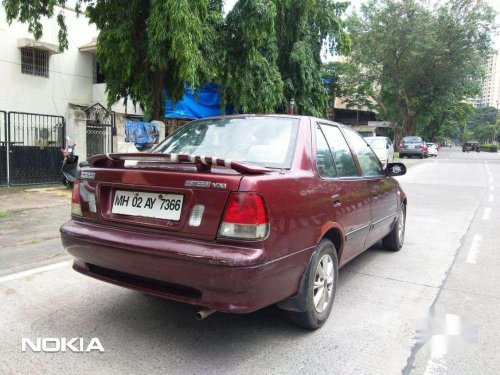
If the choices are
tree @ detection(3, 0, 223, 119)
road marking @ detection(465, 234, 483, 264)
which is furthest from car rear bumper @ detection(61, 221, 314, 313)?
tree @ detection(3, 0, 223, 119)

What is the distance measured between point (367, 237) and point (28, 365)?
316 cm

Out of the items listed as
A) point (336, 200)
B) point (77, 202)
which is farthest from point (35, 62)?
point (336, 200)

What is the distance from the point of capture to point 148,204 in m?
3.11

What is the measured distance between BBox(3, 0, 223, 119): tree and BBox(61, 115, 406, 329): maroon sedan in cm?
638

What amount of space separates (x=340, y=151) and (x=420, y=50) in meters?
35.5

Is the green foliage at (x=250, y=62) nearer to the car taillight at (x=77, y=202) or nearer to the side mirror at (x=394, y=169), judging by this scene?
the side mirror at (x=394, y=169)

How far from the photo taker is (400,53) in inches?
1470

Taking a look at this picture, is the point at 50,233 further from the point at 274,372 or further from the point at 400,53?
the point at 400,53

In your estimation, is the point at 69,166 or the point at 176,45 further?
the point at 69,166

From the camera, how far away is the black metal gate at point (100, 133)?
13102 millimetres

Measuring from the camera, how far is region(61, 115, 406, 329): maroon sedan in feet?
9.16

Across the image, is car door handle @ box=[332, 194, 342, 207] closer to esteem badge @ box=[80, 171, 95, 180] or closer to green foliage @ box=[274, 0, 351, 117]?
esteem badge @ box=[80, 171, 95, 180]

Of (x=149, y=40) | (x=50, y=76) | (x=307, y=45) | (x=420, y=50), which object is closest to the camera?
(x=149, y=40)

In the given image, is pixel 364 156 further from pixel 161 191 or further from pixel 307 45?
pixel 307 45
